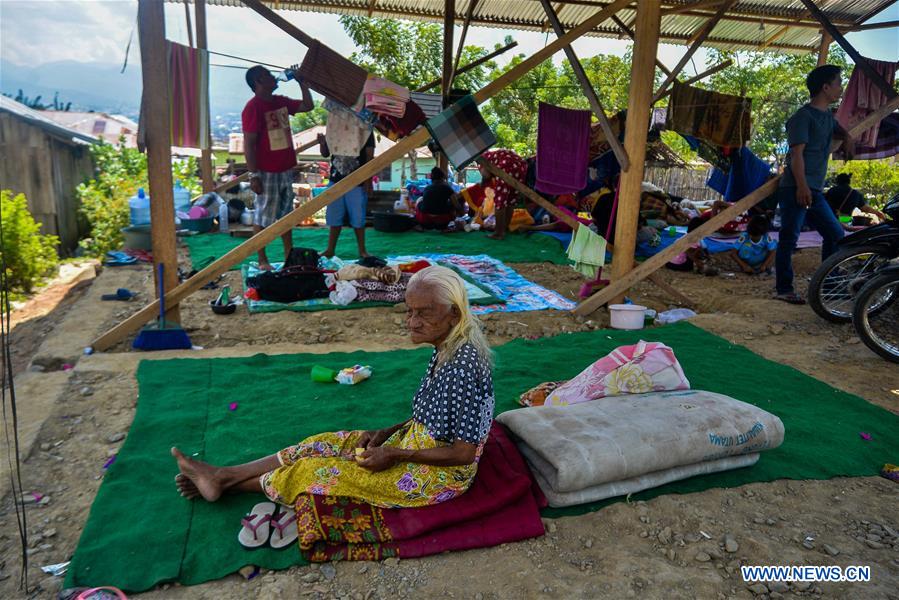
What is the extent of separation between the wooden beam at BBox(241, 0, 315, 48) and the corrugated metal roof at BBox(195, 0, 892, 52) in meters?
3.80

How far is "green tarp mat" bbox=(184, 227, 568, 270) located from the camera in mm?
8023

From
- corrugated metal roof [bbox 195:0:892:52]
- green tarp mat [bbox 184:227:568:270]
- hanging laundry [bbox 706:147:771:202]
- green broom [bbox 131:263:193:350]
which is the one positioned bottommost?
green broom [bbox 131:263:193:350]

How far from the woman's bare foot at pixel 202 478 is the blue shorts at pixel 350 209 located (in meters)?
4.65

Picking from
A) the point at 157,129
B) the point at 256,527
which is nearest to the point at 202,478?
the point at 256,527

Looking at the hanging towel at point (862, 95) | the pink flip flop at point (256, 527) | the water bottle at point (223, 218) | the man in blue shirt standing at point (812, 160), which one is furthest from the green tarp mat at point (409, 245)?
the pink flip flop at point (256, 527)

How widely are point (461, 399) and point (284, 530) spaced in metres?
0.87

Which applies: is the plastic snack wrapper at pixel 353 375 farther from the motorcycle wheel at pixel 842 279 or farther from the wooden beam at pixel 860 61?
the wooden beam at pixel 860 61

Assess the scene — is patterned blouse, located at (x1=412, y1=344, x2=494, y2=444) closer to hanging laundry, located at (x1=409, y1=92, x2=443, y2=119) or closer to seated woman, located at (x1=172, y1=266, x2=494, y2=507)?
seated woman, located at (x1=172, y1=266, x2=494, y2=507)

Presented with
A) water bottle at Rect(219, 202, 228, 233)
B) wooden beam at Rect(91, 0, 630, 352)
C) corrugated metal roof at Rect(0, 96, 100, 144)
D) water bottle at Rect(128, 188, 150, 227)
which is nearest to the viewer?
wooden beam at Rect(91, 0, 630, 352)

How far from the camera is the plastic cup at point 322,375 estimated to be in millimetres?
3920

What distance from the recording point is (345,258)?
7.55 metres

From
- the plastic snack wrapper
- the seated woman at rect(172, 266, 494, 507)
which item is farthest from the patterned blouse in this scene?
the plastic snack wrapper

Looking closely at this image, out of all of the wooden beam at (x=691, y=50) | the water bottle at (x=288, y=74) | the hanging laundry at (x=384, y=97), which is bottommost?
the hanging laundry at (x=384, y=97)

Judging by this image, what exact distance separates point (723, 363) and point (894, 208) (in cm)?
205
